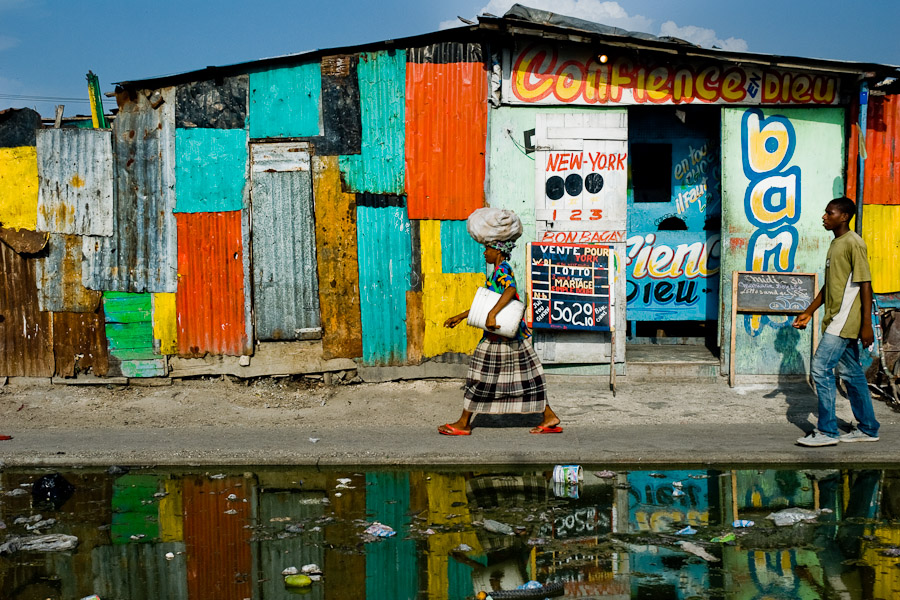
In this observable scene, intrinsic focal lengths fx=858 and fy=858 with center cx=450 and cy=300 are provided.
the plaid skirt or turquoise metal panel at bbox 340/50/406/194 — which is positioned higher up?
turquoise metal panel at bbox 340/50/406/194

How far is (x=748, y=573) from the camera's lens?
4.73 meters

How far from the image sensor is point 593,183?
31.4 ft

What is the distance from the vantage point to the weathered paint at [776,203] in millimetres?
9539

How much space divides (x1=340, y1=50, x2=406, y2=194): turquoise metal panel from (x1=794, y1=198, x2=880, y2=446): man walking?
4573 mm

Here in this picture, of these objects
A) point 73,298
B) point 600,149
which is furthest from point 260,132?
point 600,149

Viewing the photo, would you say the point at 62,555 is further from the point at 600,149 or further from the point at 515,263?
the point at 600,149

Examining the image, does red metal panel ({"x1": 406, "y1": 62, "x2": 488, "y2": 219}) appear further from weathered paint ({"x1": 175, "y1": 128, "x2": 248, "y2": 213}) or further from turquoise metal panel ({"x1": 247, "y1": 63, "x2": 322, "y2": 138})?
weathered paint ({"x1": 175, "y1": 128, "x2": 248, "y2": 213})

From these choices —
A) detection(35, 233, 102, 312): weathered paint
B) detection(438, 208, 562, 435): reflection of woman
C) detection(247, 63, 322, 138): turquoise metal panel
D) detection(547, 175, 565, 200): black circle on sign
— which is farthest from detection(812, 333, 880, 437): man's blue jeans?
detection(35, 233, 102, 312): weathered paint

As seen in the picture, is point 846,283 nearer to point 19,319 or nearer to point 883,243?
point 883,243

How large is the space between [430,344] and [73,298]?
4.06 m

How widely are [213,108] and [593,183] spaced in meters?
4.33

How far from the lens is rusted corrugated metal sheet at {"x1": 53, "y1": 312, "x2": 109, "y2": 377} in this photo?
9.71m

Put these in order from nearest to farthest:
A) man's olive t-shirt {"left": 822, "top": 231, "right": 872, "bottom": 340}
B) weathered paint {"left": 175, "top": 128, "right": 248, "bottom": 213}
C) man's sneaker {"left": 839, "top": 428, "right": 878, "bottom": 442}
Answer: man's olive t-shirt {"left": 822, "top": 231, "right": 872, "bottom": 340}, man's sneaker {"left": 839, "top": 428, "right": 878, "bottom": 442}, weathered paint {"left": 175, "top": 128, "right": 248, "bottom": 213}

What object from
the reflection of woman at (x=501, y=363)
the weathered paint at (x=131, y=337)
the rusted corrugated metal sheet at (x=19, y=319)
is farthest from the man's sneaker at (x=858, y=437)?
the rusted corrugated metal sheet at (x=19, y=319)
